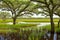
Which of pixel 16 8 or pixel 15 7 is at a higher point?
pixel 15 7

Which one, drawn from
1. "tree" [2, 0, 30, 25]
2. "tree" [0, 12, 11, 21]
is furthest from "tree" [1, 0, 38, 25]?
"tree" [0, 12, 11, 21]

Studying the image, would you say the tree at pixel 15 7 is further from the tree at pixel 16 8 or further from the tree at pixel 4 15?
the tree at pixel 4 15

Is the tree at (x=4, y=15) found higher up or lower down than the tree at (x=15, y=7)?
lower down

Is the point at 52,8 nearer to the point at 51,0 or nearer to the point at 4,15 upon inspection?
the point at 51,0

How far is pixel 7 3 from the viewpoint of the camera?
21812 millimetres

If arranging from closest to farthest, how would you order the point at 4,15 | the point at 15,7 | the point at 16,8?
the point at 4,15, the point at 15,7, the point at 16,8

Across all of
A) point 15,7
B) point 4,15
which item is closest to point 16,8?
point 15,7

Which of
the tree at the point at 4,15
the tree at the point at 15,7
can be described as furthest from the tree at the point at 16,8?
the tree at the point at 4,15

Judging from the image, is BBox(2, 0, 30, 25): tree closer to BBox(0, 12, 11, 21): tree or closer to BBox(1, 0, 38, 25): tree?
BBox(1, 0, 38, 25): tree

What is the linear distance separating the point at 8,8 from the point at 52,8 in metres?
7.19

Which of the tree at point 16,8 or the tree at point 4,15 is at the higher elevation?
the tree at point 16,8

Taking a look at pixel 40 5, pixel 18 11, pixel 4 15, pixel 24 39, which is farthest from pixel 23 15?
pixel 24 39

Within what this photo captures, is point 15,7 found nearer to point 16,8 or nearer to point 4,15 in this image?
point 16,8

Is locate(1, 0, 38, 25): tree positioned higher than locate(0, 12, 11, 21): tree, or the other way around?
locate(1, 0, 38, 25): tree
